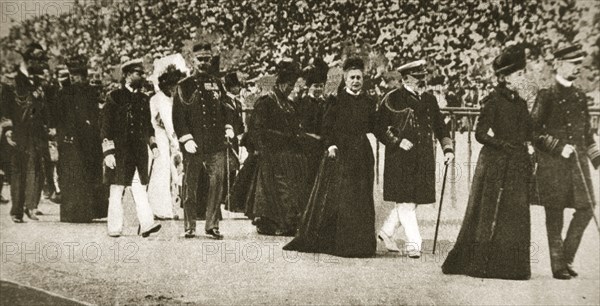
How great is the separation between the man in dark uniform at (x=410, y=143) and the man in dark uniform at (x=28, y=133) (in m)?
2.78

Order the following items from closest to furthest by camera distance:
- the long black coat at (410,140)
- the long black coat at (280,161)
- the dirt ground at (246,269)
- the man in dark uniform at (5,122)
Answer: the dirt ground at (246,269), the long black coat at (410,140), the long black coat at (280,161), the man in dark uniform at (5,122)

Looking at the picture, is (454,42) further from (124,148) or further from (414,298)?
(124,148)

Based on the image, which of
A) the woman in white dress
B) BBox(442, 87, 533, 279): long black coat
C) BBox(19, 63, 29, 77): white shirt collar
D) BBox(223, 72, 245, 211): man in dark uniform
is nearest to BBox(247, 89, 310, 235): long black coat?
BBox(223, 72, 245, 211): man in dark uniform

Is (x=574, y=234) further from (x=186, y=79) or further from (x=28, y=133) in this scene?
(x=28, y=133)

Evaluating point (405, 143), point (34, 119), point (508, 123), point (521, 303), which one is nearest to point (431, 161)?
point (405, 143)

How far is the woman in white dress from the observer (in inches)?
268

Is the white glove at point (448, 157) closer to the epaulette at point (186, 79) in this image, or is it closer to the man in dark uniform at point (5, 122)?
the epaulette at point (186, 79)

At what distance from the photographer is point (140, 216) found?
6766 mm

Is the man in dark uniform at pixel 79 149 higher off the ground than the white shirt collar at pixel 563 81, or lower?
lower

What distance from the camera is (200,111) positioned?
262 inches

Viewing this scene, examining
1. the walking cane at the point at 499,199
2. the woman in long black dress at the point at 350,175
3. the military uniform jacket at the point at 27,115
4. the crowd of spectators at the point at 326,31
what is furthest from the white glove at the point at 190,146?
the walking cane at the point at 499,199

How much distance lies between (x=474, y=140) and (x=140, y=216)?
2676 millimetres

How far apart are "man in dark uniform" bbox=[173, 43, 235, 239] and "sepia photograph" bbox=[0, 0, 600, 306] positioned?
0.02 meters

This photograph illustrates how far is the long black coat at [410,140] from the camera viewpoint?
19.1ft
